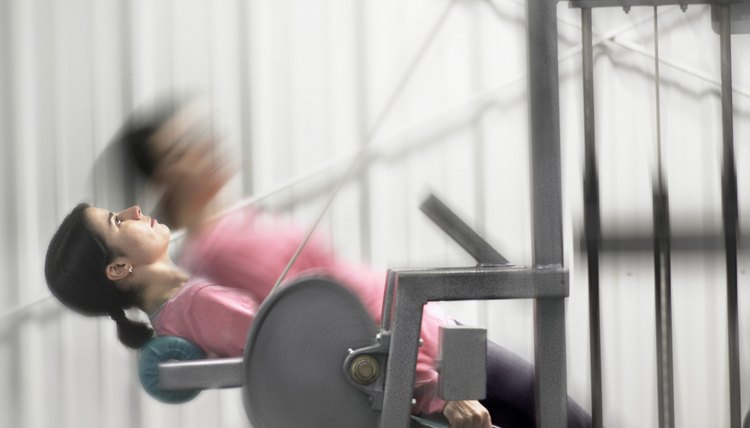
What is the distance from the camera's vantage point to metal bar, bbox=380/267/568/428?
773mm

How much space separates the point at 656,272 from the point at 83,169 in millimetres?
981

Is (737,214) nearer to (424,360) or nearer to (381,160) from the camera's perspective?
(424,360)

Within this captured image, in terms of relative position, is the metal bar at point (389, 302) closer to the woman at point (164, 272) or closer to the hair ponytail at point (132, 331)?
the woman at point (164, 272)

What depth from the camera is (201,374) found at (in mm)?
793

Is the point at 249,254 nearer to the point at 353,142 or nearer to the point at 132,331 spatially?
the point at 132,331

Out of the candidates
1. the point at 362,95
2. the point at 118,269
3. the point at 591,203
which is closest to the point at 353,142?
the point at 362,95

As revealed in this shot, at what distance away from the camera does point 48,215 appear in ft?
5.01

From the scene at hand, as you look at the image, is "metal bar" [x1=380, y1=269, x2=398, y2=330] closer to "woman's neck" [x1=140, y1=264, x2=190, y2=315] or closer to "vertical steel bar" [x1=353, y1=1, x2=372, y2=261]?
"woman's neck" [x1=140, y1=264, x2=190, y2=315]

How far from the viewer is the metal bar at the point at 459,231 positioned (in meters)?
0.80

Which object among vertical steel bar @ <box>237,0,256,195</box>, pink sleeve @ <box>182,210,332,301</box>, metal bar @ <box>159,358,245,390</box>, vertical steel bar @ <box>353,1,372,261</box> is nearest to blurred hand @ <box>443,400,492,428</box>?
metal bar @ <box>159,358,245,390</box>

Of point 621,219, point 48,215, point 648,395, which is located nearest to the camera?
point 621,219

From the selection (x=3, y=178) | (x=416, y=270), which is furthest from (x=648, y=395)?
(x=3, y=178)

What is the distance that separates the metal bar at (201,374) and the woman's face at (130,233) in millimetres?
367

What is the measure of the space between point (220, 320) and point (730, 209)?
24.5 inches
